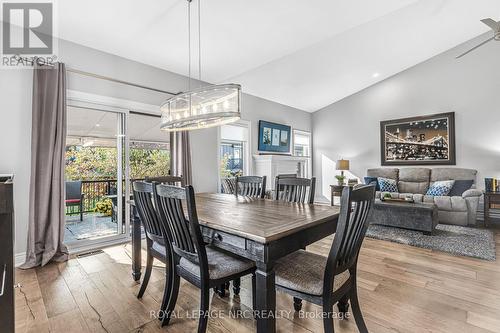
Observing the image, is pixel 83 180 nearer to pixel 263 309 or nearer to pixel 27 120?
pixel 27 120

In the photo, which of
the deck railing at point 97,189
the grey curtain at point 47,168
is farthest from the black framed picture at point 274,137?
the grey curtain at point 47,168

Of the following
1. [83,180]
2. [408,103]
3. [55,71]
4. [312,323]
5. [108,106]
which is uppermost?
[408,103]

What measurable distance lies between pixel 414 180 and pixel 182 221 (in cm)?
542

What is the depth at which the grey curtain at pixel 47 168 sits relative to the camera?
2.69 m

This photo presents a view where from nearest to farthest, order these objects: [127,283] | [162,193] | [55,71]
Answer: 1. [162,193]
2. [127,283]
3. [55,71]

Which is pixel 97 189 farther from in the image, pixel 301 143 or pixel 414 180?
pixel 414 180

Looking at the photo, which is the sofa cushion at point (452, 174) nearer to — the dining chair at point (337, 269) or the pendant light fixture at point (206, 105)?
the dining chair at point (337, 269)

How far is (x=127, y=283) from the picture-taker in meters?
2.32

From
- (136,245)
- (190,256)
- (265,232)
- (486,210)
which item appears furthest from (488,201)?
(136,245)

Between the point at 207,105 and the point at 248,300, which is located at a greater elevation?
the point at 207,105

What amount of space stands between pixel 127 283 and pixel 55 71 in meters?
2.47

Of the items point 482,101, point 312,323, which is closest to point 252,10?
point 312,323

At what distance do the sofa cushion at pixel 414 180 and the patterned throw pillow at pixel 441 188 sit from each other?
Answer: 1.15ft

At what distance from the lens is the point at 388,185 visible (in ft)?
17.1
